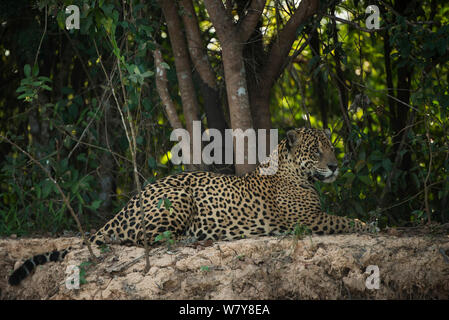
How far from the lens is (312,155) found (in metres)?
6.53

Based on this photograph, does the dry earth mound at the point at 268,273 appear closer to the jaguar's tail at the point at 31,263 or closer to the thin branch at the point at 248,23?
the jaguar's tail at the point at 31,263

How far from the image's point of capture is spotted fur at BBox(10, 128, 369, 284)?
604cm

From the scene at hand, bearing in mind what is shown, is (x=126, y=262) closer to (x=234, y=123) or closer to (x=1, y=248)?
(x=1, y=248)

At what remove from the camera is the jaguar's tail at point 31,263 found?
206 inches

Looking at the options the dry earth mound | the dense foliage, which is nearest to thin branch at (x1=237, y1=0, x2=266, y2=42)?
the dense foliage

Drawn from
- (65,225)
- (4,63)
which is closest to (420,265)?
(65,225)

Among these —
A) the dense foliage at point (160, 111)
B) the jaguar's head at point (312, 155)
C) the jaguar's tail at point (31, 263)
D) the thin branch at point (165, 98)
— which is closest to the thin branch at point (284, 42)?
the dense foliage at point (160, 111)

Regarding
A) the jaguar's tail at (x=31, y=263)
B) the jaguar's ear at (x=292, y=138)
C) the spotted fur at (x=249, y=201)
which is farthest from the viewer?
the jaguar's ear at (x=292, y=138)

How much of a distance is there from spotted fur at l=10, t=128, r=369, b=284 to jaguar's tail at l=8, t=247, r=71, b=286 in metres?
0.52

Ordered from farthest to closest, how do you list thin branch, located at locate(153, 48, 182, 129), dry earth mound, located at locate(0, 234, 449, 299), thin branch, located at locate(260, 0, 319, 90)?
1. thin branch, located at locate(153, 48, 182, 129)
2. thin branch, located at locate(260, 0, 319, 90)
3. dry earth mound, located at locate(0, 234, 449, 299)

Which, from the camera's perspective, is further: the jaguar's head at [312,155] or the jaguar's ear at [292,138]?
the jaguar's ear at [292,138]

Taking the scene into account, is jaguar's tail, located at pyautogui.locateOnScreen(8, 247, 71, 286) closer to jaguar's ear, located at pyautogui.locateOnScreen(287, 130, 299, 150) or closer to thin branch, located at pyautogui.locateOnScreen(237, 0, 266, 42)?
jaguar's ear, located at pyautogui.locateOnScreen(287, 130, 299, 150)

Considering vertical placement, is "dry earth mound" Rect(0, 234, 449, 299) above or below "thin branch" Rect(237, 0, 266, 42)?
below

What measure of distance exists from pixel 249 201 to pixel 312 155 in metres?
0.88
